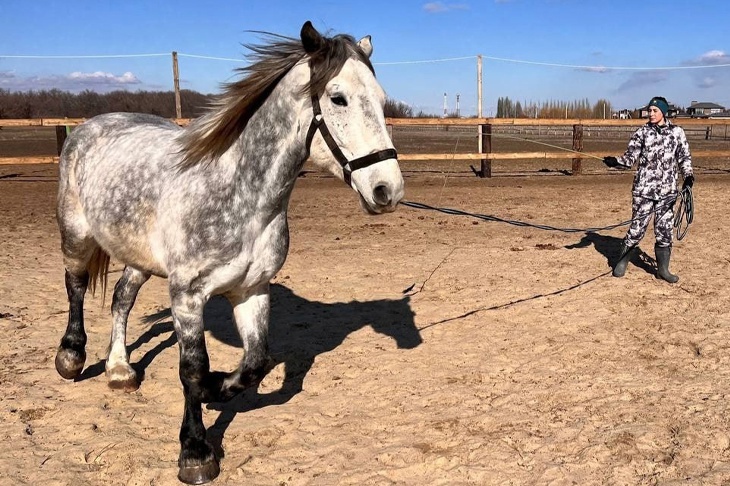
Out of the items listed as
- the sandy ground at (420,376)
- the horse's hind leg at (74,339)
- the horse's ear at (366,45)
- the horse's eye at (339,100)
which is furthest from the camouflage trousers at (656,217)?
the horse's hind leg at (74,339)

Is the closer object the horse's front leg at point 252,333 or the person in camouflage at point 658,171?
the horse's front leg at point 252,333

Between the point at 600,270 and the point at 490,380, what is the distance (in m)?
3.33

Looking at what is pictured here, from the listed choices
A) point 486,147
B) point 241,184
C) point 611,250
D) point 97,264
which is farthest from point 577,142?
point 241,184

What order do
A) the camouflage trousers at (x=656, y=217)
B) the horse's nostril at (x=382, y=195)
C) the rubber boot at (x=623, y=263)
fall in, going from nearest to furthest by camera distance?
the horse's nostril at (x=382, y=195) → the camouflage trousers at (x=656, y=217) → the rubber boot at (x=623, y=263)

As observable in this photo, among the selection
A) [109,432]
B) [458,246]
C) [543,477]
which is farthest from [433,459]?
[458,246]

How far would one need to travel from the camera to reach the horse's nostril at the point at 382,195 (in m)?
2.60

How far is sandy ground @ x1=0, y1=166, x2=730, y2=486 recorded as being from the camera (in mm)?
3074

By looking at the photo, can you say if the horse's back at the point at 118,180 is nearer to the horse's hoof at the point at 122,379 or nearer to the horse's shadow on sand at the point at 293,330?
the horse's hoof at the point at 122,379

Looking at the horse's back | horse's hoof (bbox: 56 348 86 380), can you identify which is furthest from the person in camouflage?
horse's hoof (bbox: 56 348 86 380)

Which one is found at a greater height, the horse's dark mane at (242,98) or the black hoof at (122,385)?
the horse's dark mane at (242,98)

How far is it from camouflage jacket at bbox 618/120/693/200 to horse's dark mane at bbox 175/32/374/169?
174 inches

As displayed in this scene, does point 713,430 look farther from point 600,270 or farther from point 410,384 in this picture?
point 600,270

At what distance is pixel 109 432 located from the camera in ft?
11.2

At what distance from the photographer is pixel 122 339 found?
4.29 m
